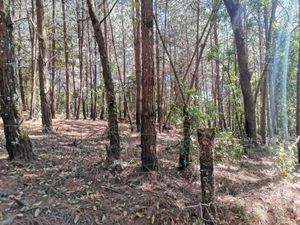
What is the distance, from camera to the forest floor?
4059 mm

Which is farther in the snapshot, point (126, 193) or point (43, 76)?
point (43, 76)

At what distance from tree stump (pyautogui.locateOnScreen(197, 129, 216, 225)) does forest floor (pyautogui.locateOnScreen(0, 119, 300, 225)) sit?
18cm

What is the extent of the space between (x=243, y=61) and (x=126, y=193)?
Answer: 234 inches

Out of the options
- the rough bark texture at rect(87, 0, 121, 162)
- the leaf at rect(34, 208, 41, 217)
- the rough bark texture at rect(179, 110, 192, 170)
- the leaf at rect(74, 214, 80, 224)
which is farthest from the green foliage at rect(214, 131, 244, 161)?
the leaf at rect(34, 208, 41, 217)

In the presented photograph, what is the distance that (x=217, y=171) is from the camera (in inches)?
251

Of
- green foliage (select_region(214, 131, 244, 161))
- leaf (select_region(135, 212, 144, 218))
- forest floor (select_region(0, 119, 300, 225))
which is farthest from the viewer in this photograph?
green foliage (select_region(214, 131, 244, 161))

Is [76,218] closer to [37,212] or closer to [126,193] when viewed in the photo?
[37,212]

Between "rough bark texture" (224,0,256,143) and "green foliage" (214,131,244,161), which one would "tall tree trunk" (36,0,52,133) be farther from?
"green foliage" (214,131,244,161)

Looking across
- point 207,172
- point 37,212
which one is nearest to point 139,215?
point 207,172

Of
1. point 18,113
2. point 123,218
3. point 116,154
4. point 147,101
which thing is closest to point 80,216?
point 123,218

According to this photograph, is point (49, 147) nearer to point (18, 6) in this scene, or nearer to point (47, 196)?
point (47, 196)

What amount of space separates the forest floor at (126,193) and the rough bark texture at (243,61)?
2436 mm

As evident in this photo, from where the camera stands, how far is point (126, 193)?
472 centimetres

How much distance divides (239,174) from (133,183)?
108 inches
